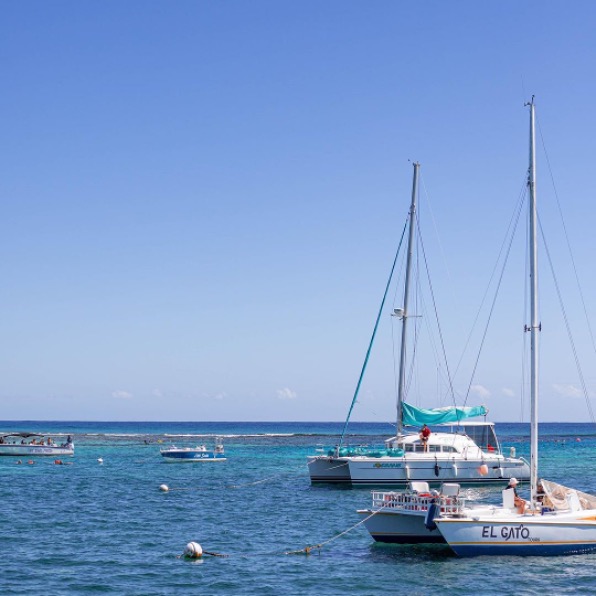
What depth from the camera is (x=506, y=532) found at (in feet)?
95.0

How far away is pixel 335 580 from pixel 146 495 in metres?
24.9

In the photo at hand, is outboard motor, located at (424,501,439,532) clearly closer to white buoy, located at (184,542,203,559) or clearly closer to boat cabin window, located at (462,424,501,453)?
white buoy, located at (184,542,203,559)

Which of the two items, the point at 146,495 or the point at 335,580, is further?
the point at 146,495

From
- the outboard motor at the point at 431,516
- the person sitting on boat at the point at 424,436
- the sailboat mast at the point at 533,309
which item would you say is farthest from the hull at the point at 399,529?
the person sitting on boat at the point at 424,436

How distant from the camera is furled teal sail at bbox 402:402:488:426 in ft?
170

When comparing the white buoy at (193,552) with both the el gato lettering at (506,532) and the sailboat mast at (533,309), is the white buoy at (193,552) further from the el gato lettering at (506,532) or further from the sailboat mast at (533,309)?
the sailboat mast at (533,309)

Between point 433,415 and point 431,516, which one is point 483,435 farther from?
point 431,516

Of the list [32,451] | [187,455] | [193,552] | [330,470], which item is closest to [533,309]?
[193,552]

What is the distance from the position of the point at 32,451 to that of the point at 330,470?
4060cm

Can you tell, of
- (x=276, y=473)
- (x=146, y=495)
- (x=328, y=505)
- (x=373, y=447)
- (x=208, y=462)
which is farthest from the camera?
(x=208, y=462)

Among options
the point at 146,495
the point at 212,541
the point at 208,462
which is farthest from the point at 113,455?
the point at 212,541

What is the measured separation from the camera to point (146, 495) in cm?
4944

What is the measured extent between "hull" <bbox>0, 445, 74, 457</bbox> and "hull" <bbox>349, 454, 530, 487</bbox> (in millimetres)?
41333

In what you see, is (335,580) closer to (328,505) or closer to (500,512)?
Result: (500,512)
